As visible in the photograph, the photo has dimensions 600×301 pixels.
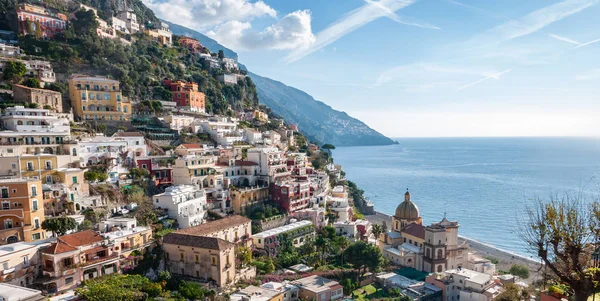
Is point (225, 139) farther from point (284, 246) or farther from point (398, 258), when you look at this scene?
point (398, 258)

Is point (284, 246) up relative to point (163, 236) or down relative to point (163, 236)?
down

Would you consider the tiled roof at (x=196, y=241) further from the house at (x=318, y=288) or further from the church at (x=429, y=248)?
the church at (x=429, y=248)

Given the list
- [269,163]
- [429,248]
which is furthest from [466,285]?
[269,163]

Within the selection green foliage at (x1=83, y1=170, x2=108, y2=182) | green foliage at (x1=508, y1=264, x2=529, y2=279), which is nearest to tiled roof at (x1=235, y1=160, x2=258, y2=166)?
green foliage at (x1=83, y1=170, x2=108, y2=182)

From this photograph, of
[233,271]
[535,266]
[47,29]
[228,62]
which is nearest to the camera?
[233,271]

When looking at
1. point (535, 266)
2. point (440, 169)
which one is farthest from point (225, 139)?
point (440, 169)

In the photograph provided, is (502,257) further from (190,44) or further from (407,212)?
(190,44)

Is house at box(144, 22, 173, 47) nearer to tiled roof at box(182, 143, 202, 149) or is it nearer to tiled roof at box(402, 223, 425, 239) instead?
tiled roof at box(182, 143, 202, 149)
